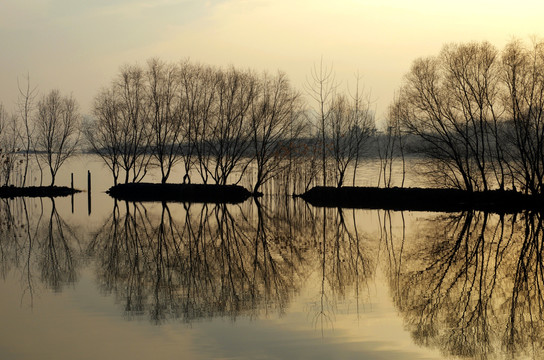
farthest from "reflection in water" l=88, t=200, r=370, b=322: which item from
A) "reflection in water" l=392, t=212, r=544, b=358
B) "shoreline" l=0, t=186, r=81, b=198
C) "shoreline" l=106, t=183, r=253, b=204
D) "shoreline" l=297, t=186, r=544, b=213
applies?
"shoreline" l=0, t=186, r=81, b=198

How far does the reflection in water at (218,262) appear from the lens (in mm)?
12789

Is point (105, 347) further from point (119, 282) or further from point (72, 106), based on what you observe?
point (72, 106)

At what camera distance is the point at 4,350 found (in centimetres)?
957

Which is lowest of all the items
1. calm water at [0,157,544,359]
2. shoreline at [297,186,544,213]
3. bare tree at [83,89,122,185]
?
calm water at [0,157,544,359]

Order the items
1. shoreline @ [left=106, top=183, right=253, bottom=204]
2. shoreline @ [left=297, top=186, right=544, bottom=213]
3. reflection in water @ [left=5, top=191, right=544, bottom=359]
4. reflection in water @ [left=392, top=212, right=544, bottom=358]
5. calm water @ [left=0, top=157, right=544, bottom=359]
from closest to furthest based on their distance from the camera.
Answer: calm water @ [left=0, top=157, right=544, bottom=359], reflection in water @ [left=392, top=212, right=544, bottom=358], reflection in water @ [left=5, top=191, right=544, bottom=359], shoreline @ [left=297, top=186, right=544, bottom=213], shoreline @ [left=106, top=183, right=253, bottom=204]

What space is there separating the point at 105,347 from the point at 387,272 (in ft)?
26.8

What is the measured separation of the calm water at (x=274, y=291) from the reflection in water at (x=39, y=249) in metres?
0.06

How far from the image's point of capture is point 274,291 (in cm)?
1389

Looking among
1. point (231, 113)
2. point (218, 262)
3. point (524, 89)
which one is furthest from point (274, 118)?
point (218, 262)

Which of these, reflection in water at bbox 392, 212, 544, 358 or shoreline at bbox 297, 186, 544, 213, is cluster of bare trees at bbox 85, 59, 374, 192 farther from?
reflection in water at bbox 392, 212, 544, 358

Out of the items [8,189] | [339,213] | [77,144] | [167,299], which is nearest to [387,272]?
[167,299]

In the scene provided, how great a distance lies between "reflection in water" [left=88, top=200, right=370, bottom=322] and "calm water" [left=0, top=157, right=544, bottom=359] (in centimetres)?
5

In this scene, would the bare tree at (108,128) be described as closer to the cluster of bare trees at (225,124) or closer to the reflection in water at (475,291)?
the cluster of bare trees at (225,124)

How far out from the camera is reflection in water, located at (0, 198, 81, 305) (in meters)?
15.9
